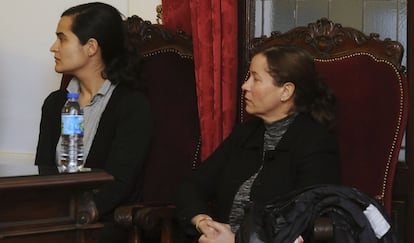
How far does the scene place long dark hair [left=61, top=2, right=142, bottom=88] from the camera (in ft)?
9.62

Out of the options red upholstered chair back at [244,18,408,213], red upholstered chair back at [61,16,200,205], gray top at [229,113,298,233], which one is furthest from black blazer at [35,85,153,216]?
red upholstered chair back at [244,18,408,213]

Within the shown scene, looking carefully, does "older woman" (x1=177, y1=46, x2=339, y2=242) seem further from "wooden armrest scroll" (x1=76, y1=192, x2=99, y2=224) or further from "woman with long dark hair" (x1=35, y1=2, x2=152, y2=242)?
"wooden armrest scroll" (x1=76, y1=192, x2=99, y2=224)

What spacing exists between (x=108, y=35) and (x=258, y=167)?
0.75 m

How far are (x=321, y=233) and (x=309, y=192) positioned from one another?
126 mm

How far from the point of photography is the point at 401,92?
265 cm

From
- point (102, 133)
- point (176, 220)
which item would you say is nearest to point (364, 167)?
point (176, 220)

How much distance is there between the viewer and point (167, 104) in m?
3.06

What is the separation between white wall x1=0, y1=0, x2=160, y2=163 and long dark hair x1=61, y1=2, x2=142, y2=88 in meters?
0.74

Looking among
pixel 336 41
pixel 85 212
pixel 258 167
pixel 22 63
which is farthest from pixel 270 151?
pixel 22 63

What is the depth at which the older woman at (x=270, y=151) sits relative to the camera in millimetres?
2529

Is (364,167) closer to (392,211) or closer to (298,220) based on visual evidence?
(392,211)

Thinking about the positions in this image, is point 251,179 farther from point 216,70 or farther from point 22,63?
point 22,63

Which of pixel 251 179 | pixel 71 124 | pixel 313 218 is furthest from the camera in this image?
pixel 251 179

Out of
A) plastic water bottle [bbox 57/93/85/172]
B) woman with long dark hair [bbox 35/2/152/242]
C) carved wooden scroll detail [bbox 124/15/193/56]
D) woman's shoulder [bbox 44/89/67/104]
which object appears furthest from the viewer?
carved wooden scroll detail [bbox 124/15/193/56]
